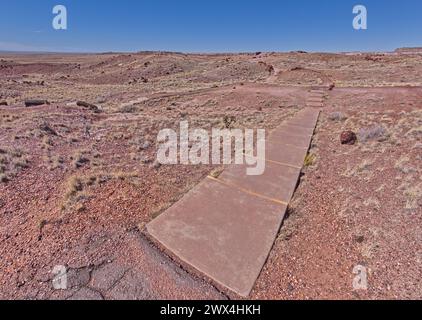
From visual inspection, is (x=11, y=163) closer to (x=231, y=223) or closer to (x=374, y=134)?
(x=231, y=223)

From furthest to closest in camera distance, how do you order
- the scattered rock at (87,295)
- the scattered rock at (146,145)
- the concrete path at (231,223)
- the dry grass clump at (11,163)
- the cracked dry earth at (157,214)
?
1. the scattered rock at (146,145)
2. the dry grass clump at (11,163)
3. the concrete path at (231,223)
4. the cracked dry earth at (157,214)
5. the scattered rock at (87,295)

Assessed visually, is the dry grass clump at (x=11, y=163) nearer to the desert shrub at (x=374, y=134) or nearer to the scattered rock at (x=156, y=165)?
the scattered rock at (x=156, y=165)

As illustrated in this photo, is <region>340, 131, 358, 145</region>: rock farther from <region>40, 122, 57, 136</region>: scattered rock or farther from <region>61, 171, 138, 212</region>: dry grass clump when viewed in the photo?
<region>40, 122, 57, 136</region>: scattered rock

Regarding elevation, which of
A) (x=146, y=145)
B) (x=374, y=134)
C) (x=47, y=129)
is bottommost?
(x=146, y=145)

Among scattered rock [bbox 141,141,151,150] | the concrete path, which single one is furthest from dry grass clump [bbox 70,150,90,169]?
the concrete path

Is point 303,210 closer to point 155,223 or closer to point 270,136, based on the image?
point 155,223

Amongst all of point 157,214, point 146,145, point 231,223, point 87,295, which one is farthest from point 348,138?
point 87,295

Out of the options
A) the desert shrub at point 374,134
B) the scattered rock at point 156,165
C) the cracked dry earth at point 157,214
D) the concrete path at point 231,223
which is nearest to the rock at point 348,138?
the cracked dry earth at point 157,214
